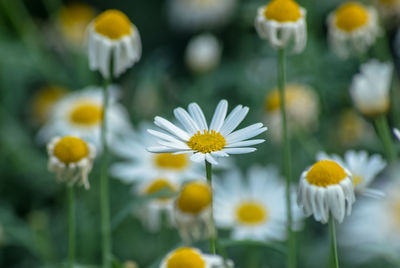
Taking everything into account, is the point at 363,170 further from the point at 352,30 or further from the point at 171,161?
the point at 171,161

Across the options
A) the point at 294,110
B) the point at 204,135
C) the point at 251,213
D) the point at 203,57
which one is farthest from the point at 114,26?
the point at 203,57

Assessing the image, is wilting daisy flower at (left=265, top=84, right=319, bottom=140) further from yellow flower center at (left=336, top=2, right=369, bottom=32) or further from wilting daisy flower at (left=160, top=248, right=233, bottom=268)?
wilting daisy flower at (left=160, top=248, right=233, bottom=268)

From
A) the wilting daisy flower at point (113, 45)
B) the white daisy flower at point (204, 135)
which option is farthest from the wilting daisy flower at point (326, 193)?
the wilting daisy flower at point (113, 45)

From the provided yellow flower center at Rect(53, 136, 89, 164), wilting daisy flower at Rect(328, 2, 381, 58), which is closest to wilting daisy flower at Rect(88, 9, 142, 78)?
yellow flower center at Rect(53, 136, 89, 164)

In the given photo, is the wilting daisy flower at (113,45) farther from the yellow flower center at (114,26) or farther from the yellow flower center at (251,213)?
the yellow flower center at (251,213)

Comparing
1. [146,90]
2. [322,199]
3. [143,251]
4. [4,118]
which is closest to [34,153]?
[4,118]
